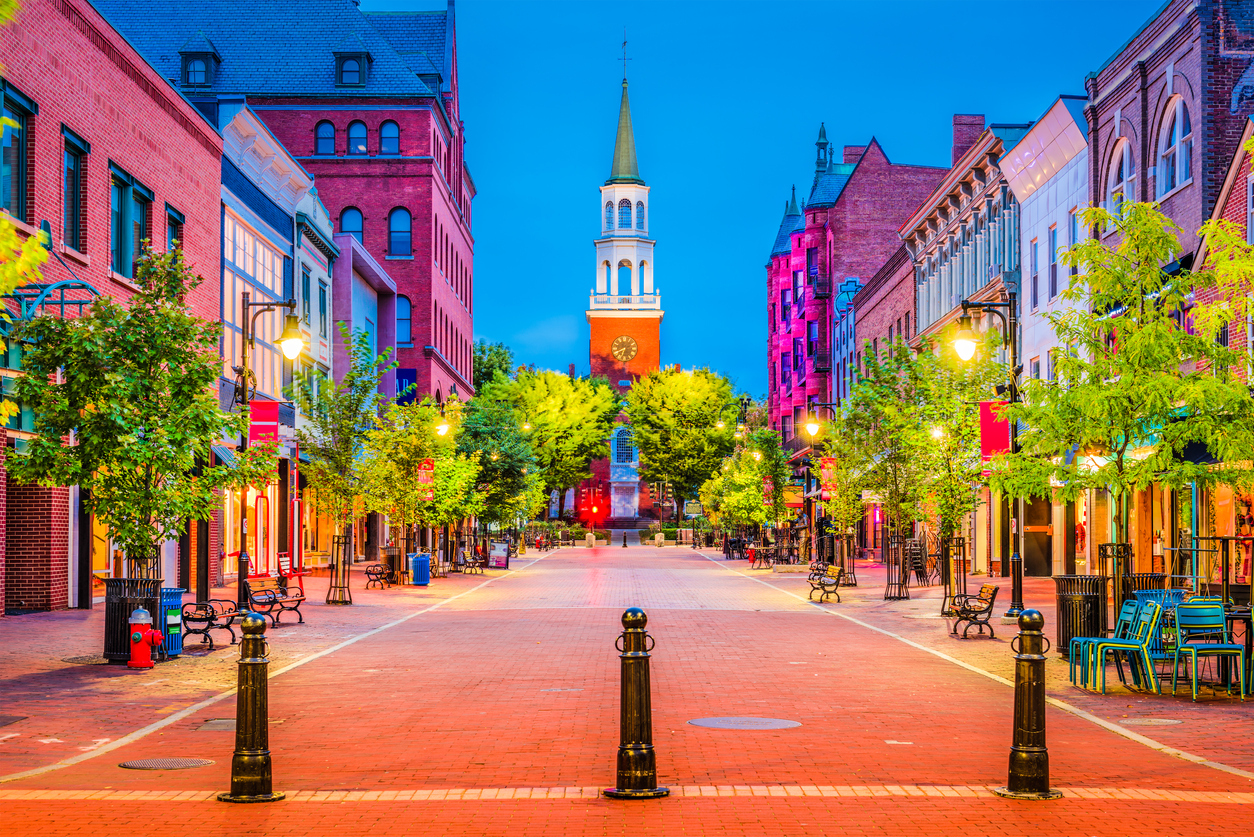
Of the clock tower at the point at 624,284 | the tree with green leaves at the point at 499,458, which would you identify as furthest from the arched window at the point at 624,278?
the tree with green leaves at the point at 499,458

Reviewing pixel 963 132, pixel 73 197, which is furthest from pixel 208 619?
pixel 963 132

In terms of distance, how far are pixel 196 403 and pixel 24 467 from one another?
2.13 meters

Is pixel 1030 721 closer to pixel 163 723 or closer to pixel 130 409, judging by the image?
pixel 163 723

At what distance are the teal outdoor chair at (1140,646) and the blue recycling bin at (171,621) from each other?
36.6 ft

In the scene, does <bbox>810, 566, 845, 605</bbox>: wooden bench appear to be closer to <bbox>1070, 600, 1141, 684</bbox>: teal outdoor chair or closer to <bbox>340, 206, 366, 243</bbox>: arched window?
<bbox>1070, 600, 1141, 684</bbox>: teal outdoor chair

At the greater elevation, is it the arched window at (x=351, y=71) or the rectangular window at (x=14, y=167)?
the arched window at (x=351, y=71)

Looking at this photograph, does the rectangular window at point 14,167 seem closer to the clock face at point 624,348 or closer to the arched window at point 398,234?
the arched window at point 398,234

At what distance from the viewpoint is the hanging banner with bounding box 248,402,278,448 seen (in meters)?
22.5

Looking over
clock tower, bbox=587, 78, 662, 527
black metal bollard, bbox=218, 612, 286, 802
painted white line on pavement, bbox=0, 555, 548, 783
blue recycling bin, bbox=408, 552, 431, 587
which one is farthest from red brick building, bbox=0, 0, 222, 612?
clock tower, bbox=587, 78, 662, 527

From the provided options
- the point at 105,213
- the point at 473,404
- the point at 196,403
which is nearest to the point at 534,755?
the point at 196,403

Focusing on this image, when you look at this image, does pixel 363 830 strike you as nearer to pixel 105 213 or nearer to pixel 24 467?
pixel 24 467

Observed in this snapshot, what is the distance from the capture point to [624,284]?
411ft

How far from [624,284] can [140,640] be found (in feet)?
361

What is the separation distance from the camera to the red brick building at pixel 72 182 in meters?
22.8
